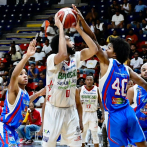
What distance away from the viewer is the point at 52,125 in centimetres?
402

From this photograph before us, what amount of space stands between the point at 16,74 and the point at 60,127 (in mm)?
891

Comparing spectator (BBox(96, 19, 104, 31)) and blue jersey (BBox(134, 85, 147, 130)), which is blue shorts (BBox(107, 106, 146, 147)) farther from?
spectator (BBox(96, 19, 104, 31))

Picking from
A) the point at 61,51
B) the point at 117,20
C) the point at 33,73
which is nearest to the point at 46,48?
the point at 33,73

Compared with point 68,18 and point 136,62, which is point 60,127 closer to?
point 68,18

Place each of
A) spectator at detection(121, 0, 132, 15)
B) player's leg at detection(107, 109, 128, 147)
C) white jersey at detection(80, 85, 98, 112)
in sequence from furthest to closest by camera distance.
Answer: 1. spectator at detection(121, 0, 132, 15)
2. white jersey at detection(80, 85, 98, 112)
3. player's leg at detection(107, 109, 128, 147)

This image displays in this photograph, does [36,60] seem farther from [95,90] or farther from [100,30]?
[95,90]

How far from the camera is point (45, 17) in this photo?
16.9 meters

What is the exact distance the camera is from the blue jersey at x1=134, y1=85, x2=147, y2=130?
4.70 metres

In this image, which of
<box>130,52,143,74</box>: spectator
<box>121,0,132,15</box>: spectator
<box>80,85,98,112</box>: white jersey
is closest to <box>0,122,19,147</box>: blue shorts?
<box>80,85,98,112</box>: white jersey

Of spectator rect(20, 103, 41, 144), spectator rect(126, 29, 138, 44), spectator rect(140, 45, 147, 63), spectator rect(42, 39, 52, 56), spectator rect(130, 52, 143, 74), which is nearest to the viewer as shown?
spectator rect(20, 103, 41, 144)

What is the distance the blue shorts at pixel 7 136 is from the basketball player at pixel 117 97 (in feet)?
4.15

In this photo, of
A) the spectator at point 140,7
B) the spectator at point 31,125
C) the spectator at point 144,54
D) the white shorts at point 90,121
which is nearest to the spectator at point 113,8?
the spectator at point 140,7

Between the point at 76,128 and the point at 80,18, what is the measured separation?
4.72ft

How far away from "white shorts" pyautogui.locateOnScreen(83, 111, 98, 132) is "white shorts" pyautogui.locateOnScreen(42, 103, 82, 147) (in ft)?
13.0
